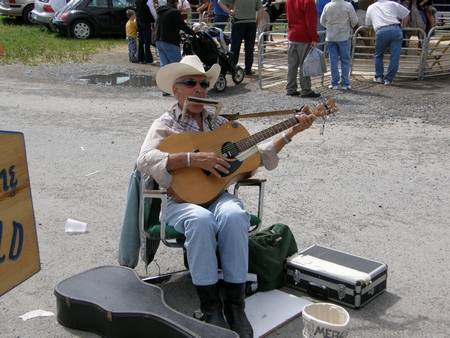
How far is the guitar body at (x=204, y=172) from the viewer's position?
363 cm

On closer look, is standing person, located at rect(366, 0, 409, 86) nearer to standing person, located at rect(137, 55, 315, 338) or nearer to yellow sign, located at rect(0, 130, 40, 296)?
standing person, located at rect(137, 55, 315, 338)

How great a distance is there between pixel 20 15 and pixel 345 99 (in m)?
16.4

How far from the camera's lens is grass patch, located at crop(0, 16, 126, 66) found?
14367 millimetres

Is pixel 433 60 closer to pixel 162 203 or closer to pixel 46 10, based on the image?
pixel 162 203

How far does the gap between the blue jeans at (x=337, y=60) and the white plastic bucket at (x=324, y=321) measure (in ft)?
25.3

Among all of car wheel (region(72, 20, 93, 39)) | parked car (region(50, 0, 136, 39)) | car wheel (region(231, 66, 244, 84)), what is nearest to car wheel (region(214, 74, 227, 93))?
car wheel (region(231, 66, 244, 84))

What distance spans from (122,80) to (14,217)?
9.86 m

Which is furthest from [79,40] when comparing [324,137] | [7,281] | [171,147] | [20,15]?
[7,281]

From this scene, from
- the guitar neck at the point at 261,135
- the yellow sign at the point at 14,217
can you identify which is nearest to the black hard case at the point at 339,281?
the guitar neck at the point at 261,135

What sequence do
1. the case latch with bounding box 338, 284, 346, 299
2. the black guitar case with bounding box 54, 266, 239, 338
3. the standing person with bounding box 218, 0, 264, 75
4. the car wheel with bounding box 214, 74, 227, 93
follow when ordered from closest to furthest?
the black guitar case with bounding box 54, 266, 239, 338, the case latch with bounding box 338, 284, 346, 299, the car wheel with bounding box 214, 74, 227, 93, the standing person with bounding box 218, 0, 264, 75

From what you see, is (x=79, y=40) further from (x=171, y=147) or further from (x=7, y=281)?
(x=7, y=281)

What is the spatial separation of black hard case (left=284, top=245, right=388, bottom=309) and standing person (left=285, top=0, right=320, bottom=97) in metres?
6.28

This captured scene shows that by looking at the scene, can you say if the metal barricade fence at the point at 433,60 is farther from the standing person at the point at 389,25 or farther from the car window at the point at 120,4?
the car window at the point at 120,4

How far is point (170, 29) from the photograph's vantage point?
33.0 feet
